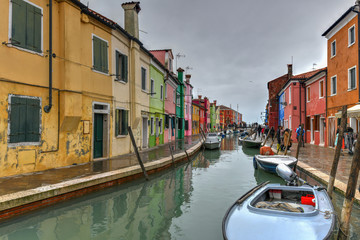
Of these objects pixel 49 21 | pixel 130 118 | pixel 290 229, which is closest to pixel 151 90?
pixel 130 118

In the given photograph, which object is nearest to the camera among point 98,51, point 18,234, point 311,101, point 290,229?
point 290,229

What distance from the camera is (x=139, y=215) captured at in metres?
6.10

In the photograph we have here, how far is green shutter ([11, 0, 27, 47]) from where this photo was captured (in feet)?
23.8

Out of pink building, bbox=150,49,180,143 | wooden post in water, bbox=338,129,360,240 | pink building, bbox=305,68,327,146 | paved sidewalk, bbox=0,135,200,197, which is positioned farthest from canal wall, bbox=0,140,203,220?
pink building, bbox=305,68,327,146

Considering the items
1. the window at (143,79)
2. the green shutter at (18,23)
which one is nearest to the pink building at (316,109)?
the window at (143,79)

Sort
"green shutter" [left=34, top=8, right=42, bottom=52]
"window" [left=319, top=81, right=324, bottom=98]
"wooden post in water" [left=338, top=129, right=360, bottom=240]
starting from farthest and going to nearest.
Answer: "window" [left=319, top=81, right=324, bottom=98]
"green shutter" [left=34, top=8, right=42, bottom=52]
"wooden post in water" [left=338, top=129, right=360, bottom=240]

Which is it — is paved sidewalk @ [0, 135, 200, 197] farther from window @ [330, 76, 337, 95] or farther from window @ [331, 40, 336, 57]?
window @ [331, 40, 336, 57]

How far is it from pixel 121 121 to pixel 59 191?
6.75m

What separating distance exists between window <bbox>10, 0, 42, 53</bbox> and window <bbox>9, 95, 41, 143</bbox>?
1.59 m

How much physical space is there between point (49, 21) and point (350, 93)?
586 inches

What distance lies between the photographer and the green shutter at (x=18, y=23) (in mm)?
7250

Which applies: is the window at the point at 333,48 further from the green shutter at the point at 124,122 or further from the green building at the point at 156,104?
the green shutter at the point at 124,122

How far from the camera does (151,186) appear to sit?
883 centimetres

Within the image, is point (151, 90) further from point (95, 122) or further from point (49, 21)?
point (49, 21)
